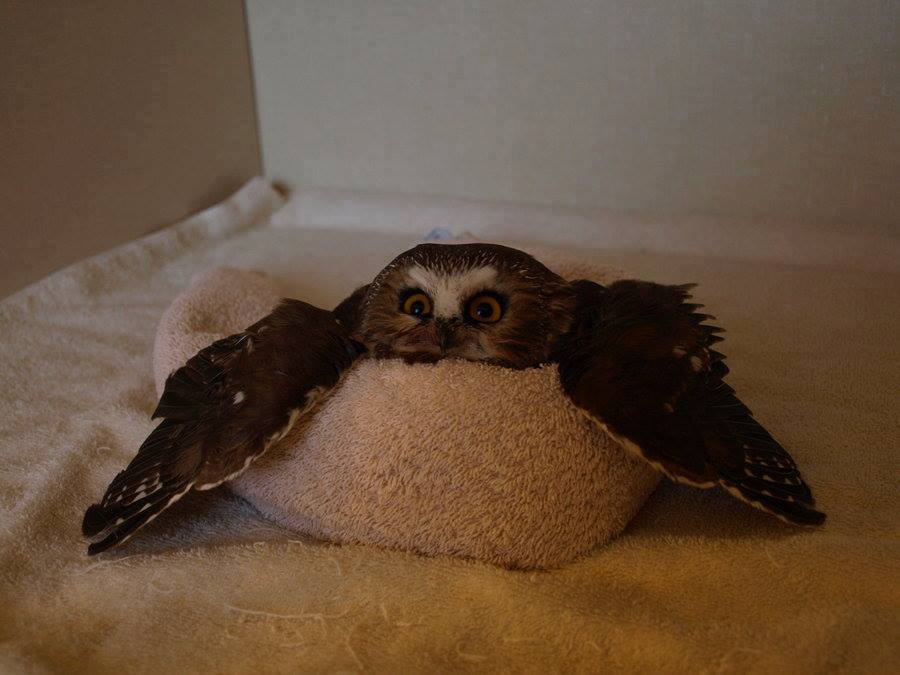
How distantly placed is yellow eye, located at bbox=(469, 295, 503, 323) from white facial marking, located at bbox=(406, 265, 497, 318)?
13mm

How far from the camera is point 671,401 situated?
0.86 m

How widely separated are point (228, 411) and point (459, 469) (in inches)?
10.8

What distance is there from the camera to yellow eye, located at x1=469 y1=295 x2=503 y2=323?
945 millimetres

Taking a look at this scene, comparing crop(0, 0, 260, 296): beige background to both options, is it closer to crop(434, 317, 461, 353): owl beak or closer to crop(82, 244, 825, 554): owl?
crop(82, 244, 825, 554): owl

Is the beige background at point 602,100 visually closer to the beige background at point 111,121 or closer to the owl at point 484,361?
the beige background at point 111,121

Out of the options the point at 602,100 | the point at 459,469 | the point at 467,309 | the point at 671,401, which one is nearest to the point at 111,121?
the point at 602,100

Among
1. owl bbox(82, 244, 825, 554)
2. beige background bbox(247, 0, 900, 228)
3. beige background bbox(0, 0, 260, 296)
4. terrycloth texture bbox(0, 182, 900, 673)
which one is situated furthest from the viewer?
beige background bbox(247, 0, 900, 228)

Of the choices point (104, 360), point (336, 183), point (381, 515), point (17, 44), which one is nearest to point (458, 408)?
point (381, 515)

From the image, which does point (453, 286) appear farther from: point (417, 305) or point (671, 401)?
point (671, 401)

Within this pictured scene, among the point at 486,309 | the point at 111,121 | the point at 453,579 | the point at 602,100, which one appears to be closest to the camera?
the point at 453,579

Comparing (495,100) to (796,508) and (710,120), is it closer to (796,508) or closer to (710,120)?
(710,120)

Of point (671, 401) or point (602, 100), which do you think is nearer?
point (671, 401)

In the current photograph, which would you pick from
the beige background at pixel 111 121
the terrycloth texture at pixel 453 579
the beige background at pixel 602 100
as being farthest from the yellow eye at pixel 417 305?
the beige background at pixel 602 100

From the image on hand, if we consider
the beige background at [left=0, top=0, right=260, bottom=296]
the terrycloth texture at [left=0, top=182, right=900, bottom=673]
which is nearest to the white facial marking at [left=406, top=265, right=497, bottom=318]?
the terrycloth texture at [left=0, top=182, right=900, bottom=673]
